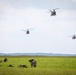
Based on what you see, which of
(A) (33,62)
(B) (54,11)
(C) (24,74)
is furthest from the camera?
(A) (33,62)

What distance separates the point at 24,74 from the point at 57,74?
105 inches

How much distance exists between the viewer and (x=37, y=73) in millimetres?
22156

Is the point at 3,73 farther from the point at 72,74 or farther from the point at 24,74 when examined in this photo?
the point at 72,74

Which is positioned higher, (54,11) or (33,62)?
(54,11)

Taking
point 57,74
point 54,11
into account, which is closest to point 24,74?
point 57,74

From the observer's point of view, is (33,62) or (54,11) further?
(33,62)

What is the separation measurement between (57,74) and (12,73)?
363cm

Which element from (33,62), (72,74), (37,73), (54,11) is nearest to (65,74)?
(72,74)

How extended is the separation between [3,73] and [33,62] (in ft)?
35.7

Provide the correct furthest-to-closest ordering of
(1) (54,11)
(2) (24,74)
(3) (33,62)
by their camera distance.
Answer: (3) (33,62)
(1) (54,11)
(2) (24,74)

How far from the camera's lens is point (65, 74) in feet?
72.7

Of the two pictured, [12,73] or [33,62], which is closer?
[12,73]

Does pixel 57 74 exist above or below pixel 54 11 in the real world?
below

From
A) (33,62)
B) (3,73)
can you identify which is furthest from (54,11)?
(3,73)
